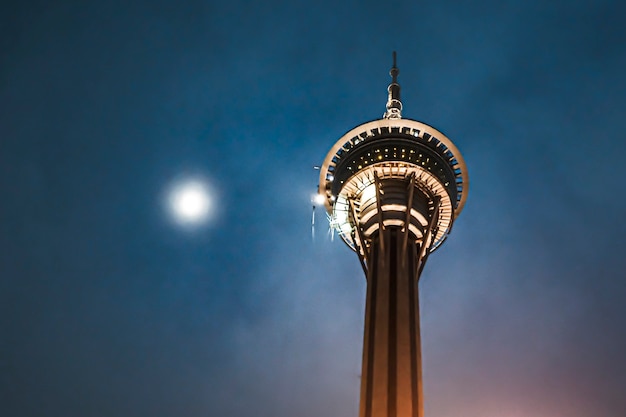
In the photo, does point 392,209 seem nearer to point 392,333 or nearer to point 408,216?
point 408,216

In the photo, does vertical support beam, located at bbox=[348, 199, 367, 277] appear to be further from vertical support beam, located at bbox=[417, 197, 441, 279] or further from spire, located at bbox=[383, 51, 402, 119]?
spire, located at bbox=[383, 51, 402, 119]

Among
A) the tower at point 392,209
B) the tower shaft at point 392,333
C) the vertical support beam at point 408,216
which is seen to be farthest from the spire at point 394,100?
the tower shaft at point 392,333

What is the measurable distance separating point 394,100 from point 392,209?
18178mm

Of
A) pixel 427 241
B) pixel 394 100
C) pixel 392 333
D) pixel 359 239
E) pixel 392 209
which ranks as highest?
pixel 394 100

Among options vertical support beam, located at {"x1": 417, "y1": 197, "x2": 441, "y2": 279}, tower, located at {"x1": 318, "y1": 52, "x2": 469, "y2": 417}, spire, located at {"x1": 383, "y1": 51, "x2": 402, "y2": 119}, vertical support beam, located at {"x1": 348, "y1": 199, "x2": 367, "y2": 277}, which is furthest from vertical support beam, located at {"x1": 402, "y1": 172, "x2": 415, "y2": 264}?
spire, located at {"x1": 383, "y1": 51, "x2": 402, "y2": 119}

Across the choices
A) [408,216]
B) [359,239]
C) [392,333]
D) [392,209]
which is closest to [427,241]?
[408,216]

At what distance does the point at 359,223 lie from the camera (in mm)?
52375

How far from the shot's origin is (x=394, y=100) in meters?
63.0

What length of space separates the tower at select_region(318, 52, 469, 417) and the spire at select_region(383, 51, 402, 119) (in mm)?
8991

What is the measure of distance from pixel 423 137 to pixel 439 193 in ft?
18.7

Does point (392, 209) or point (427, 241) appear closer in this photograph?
point (392, 209)

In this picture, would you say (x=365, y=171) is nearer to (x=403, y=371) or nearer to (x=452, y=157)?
(x=452, y=157)

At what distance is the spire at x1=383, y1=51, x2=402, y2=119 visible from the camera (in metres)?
60.8

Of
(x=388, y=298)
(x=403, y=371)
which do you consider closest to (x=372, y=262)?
(x=388, y=298)
